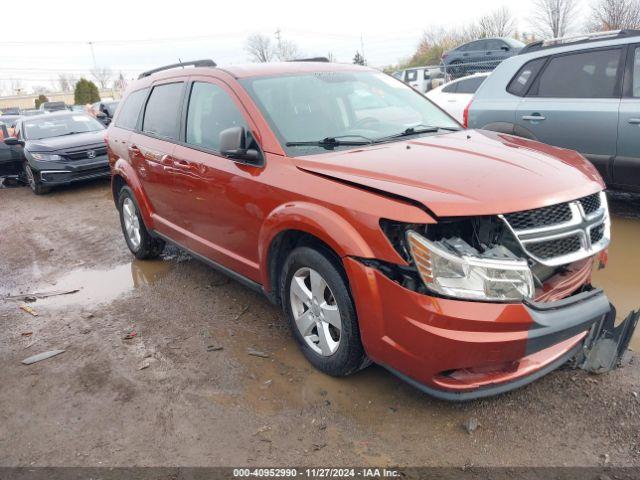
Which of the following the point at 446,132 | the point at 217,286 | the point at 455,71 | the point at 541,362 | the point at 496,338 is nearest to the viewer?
the point at 496,338

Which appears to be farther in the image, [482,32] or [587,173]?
[482,32]

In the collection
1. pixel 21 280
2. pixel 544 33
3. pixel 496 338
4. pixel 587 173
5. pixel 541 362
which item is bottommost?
pixel 21 280

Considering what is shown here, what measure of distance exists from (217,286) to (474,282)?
2.93 m

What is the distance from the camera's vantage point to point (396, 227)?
2557 millimetres

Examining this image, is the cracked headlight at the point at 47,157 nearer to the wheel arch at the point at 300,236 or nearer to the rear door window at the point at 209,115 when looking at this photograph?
the rear door window at the point at 209,115

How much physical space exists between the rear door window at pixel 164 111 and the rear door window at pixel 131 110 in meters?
0.23

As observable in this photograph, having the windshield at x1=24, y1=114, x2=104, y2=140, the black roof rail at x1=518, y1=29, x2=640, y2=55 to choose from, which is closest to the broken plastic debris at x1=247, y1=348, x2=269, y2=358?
the black roof rail at x1=518, y1=29, x2=640, y2=55

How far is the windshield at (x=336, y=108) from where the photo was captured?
343 cm

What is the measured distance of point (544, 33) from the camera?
2930 cm

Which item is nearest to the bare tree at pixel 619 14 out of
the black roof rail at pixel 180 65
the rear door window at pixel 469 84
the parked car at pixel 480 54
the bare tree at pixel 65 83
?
the parked car at pixel 480 54

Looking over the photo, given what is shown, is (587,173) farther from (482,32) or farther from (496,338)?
(482,32)

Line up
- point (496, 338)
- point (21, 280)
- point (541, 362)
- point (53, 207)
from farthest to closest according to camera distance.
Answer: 1. point (53, 207)
2. point (21, 280)
3. point (541, 362)
4. point (496, 338)

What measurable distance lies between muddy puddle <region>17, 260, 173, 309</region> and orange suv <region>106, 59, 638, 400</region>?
55.6 inches

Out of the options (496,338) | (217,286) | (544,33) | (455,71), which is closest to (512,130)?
(217,286)
